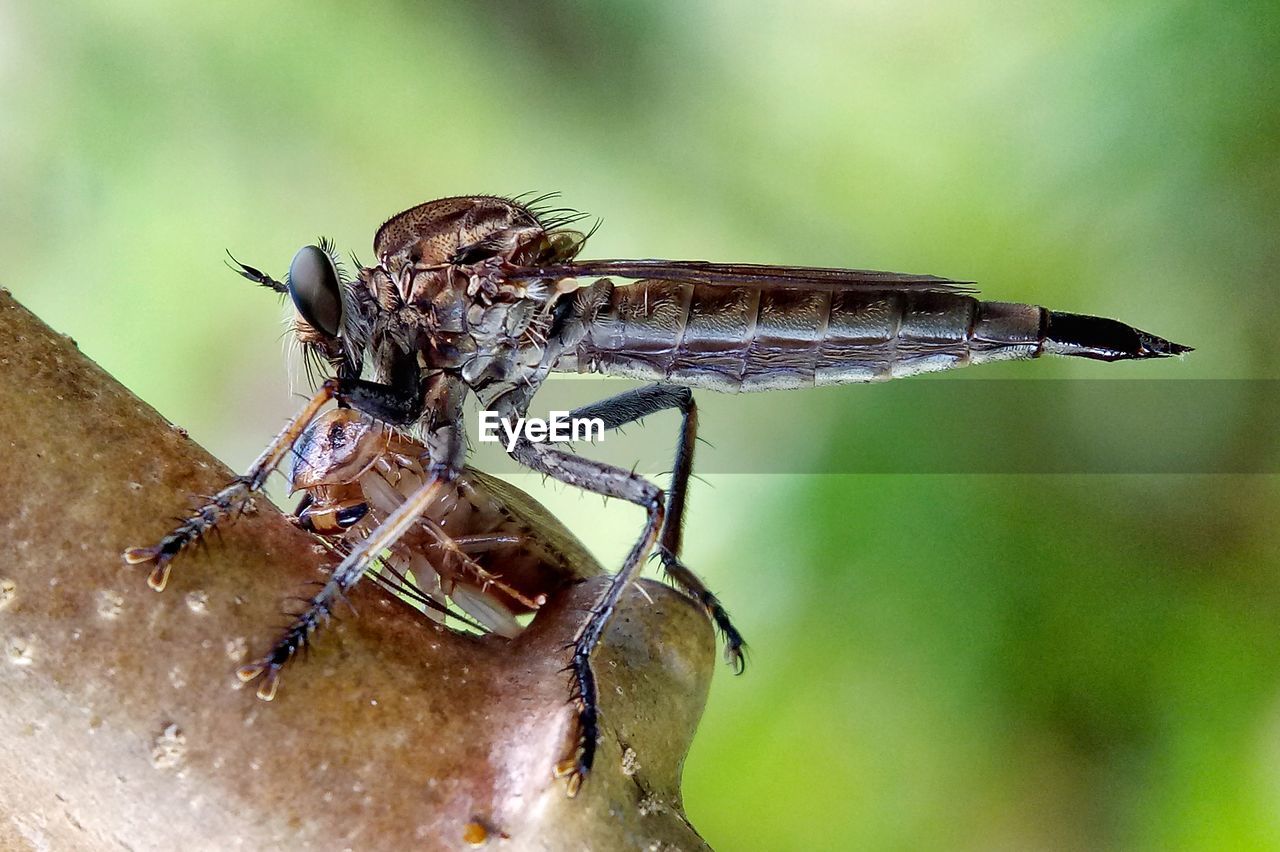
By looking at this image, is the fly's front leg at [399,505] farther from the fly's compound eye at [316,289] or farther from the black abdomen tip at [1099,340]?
the black abdomen tip at [1099,340]

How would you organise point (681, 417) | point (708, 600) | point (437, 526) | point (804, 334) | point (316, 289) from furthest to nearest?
point (681, 417) → point (804, 334) → point (708, 600) → point (316, 289) → point (437, 526)

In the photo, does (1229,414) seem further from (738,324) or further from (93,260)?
(93,260)

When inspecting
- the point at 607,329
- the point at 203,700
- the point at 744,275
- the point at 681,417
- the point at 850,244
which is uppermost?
the point at 850,244

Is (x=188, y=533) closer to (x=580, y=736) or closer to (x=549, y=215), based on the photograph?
(x=580, y=736)

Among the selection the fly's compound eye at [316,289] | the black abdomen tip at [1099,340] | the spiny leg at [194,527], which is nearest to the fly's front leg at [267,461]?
the spiny leg at [194,527]

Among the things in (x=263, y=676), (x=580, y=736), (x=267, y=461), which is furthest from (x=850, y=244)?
(x=263, y=676)

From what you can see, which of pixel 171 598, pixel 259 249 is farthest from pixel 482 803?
pixel 259 249

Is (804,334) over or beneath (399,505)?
over
